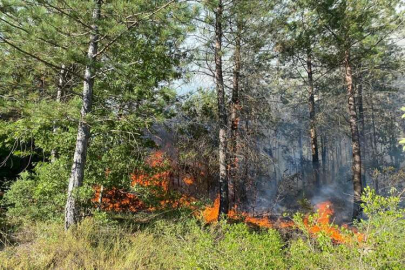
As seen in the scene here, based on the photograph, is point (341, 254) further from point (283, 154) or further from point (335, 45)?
point (283, 154)

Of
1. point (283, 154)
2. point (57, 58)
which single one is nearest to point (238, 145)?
point (57, 58)

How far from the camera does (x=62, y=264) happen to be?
166 inches

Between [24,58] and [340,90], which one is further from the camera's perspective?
[340,90]

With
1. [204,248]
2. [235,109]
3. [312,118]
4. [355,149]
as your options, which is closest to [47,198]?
[204,248]

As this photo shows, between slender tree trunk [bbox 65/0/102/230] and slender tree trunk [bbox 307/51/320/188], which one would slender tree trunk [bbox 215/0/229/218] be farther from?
slender tree trunk [bbox 307/51/320/188]

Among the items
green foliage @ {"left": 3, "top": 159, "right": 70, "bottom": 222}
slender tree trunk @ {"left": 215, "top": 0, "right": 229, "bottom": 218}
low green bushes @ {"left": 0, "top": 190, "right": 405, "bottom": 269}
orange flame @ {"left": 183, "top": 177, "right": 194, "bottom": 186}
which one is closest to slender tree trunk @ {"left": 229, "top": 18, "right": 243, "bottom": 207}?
slender tree trunk @ {"left": 215, "top": 0, "right": 229, "bottom": 218}

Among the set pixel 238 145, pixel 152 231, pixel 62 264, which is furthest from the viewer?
pixel 238 145

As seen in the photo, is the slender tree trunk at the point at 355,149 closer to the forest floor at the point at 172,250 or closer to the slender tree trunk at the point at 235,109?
the slender tree trunk at the point at 235,109

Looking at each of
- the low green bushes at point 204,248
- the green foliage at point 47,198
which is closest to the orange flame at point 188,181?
the low green bushes at point 204,248

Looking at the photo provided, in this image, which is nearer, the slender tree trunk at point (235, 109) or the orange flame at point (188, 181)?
the slender tree trunk at point (235, 109)

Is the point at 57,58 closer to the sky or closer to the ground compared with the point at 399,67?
closer to the ground

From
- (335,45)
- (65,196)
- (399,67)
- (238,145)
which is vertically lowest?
(65,196)

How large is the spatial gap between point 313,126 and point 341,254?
541 inches

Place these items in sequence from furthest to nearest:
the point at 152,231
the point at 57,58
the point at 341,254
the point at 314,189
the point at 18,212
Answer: the point at 314,189 → the point at 18,212 → the point at 152,231 → the point at 57,58 → the point at 341,254
